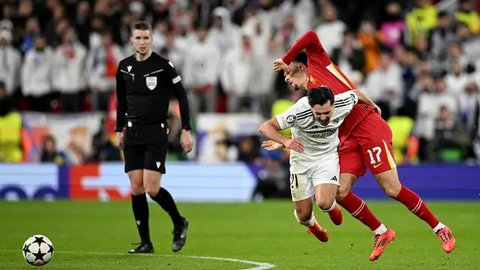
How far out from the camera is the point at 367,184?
73.1ft

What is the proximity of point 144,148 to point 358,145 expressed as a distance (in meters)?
2.48

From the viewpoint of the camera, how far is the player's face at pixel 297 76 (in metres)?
11.7

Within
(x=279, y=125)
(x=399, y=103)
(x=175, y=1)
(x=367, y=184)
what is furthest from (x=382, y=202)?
(x=279, y=125)

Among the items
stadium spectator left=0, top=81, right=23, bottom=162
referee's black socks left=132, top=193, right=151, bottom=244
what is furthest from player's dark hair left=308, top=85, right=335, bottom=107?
stadium spectator left=0, top=81, right=23, bottom=162

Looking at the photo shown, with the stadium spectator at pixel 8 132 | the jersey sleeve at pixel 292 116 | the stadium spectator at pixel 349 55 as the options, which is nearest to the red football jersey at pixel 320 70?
the jersey sleeve at pixel 292 116

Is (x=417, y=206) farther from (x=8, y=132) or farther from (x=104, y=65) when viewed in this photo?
(x=8, y=132)

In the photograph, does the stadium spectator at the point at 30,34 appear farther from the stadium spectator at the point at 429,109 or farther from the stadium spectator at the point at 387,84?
the stadium spectator at the point at 429,109

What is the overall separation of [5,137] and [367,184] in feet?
25.7

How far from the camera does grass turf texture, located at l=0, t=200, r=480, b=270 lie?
11.4 meters

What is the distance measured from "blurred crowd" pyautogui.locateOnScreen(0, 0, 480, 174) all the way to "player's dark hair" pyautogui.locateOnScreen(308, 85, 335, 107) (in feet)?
37.3

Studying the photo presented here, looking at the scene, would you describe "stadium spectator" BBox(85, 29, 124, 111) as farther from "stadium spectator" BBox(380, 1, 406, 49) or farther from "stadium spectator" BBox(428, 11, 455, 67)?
"stadium spectator" BBox(428, 11, 455, 67)

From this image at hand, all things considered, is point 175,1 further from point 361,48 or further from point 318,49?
point 318,49

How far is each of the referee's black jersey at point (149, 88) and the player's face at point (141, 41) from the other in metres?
0.15

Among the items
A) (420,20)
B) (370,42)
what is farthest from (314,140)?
(420,20)
